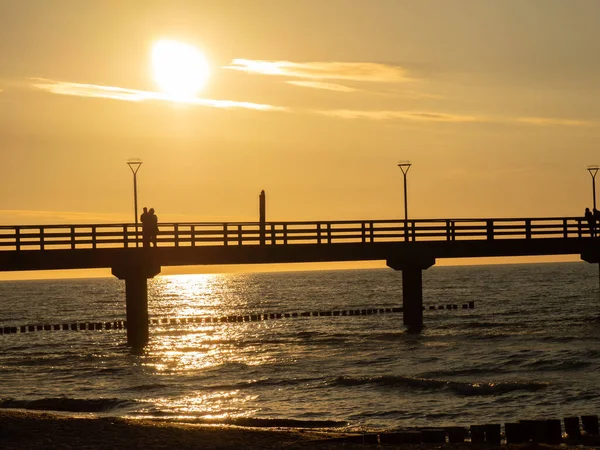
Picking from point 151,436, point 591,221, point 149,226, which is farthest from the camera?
point 591,221

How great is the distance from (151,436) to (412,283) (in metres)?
27.3

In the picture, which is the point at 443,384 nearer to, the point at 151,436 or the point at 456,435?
the point at 456,435

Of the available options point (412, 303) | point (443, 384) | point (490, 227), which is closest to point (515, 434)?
point (443, 384)

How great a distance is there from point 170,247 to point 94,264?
3.17 m

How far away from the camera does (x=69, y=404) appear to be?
93.7 ft

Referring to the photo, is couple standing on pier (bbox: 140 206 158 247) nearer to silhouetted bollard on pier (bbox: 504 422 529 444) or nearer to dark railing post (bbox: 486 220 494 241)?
dark railing post (bbox: 486 220 494 241)

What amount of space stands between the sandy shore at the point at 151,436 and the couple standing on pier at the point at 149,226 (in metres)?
18.5

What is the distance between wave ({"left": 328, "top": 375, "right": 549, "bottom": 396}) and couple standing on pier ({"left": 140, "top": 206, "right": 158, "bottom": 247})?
11.6 metres

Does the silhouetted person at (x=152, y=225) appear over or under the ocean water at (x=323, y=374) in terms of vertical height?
over

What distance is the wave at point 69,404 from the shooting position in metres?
28.2

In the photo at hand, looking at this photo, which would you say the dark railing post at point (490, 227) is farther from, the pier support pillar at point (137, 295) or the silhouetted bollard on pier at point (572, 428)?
the silhouetted bollard on pier at point (572, 428)

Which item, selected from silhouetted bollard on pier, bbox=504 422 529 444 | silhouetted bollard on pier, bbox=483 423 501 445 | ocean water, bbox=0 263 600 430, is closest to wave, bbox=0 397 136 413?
ocean water, bbox=0 263 600 430

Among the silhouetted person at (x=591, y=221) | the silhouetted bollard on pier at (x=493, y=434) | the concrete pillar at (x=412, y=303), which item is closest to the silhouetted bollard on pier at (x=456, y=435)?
the silhouetted bollard on pier at (x=493, y=434)

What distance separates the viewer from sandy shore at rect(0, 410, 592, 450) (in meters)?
20.5
